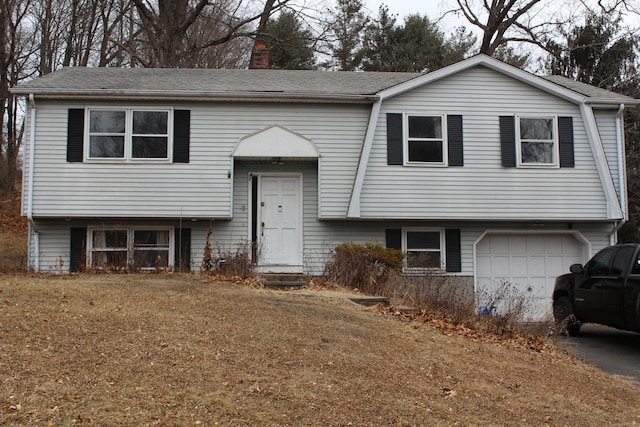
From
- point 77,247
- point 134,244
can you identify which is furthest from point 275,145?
point 77,247

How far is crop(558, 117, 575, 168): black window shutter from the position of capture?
48.7 feet

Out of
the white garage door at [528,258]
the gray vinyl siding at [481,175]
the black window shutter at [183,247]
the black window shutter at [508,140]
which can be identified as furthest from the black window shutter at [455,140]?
the black window shutter at [183,247]

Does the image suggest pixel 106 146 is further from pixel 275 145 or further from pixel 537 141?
pixel 537 141

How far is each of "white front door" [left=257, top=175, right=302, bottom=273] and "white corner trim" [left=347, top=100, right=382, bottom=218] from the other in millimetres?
1543

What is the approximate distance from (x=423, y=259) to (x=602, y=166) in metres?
5.06

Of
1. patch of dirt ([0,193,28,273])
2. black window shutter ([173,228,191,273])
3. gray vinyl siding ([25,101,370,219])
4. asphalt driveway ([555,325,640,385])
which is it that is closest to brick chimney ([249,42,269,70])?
gray vinyl siding ([25,101,370,219])

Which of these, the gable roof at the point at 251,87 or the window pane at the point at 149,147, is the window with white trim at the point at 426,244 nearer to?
the gable roof at the point at 251,87

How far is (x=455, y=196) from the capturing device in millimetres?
14547

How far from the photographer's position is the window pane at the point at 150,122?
14.4 m

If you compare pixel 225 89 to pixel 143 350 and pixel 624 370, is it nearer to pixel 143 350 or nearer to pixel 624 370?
pixel 143 350

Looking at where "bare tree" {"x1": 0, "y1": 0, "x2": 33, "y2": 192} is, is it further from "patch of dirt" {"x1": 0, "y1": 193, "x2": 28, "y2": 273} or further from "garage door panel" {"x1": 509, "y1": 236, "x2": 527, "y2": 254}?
"garage door panel" {"x1": 509, "y1": 236, "x2": 527, "y2": 254}

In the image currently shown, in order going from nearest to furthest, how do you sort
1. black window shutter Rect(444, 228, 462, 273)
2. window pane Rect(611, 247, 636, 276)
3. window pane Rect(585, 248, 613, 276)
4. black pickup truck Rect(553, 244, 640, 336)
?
black pickup truck Rect(553, 244, 640, 336) → window pane Rect(611, 247, 636, 276) → window pane Rect(585, 248, 613, 276) → black window shutter Rect(444, 228, 462, 273)

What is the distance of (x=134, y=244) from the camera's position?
14.6 m

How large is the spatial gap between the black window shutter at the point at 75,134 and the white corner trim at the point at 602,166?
12240 millimetres
